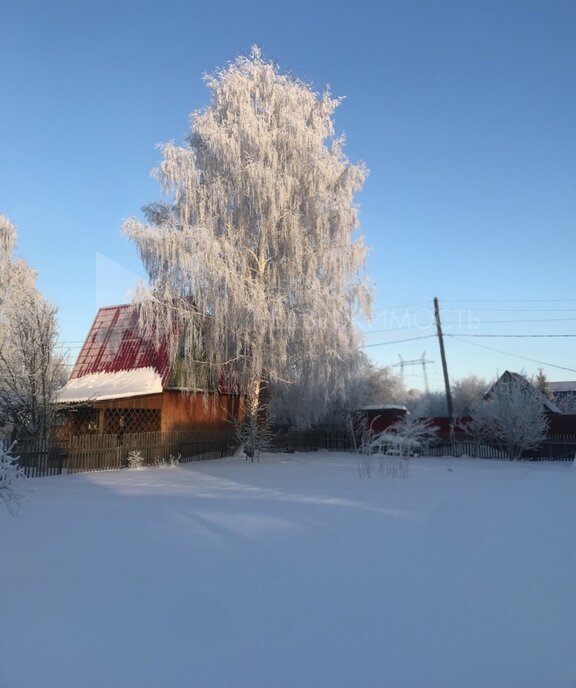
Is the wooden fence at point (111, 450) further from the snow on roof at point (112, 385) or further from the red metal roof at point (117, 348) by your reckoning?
the red metal roof at point (117, 348)

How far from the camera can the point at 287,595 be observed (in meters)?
4.95

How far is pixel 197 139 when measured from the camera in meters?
21.9

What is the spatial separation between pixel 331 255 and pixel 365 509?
13263 millimetres

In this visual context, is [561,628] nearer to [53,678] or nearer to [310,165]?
[53,678]

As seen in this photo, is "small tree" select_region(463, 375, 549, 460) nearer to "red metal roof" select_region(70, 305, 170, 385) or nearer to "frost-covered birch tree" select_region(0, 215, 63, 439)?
"red metal roof" select_region(70, 305, 170, 385)

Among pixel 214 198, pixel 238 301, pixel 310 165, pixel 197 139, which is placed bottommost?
pixel 238 301

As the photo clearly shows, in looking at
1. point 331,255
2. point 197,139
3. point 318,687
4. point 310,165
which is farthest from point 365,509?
point 197,139

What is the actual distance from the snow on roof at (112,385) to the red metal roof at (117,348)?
0.32m

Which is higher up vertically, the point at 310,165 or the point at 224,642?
the point at 310,165

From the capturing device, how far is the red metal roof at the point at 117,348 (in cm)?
2167

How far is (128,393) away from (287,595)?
15.2 metres

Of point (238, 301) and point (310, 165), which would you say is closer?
point (238, 301)

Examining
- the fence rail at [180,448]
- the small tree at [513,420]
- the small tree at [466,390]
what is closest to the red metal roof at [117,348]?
the fence rail at [180,448]

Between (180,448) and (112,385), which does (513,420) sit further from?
(112,385)
